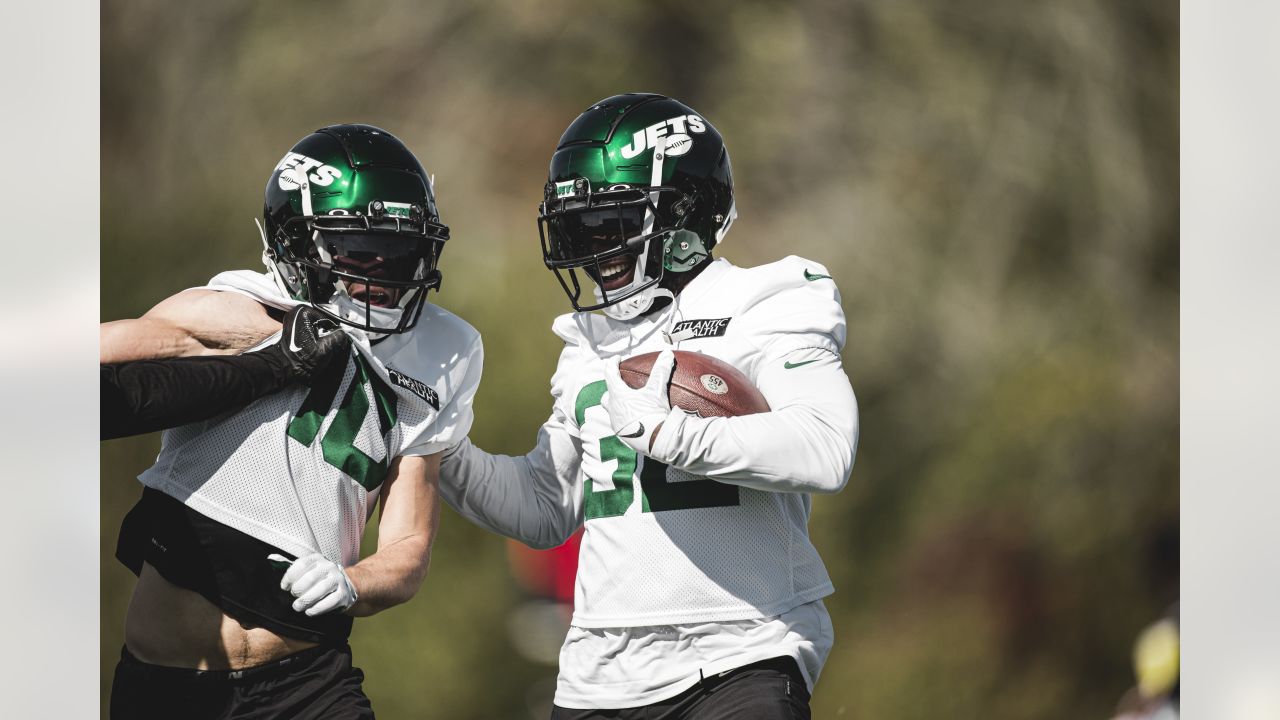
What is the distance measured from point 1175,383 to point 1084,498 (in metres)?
0.47

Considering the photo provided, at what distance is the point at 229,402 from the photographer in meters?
2.48

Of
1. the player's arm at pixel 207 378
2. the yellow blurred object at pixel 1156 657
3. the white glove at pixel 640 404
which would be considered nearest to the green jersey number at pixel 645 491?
the white glove at pixel 640 404

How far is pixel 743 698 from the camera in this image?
8.01 feet

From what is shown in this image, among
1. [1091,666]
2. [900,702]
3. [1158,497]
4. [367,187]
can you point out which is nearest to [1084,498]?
[1158,497]

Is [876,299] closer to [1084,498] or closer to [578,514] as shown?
[1084,498]

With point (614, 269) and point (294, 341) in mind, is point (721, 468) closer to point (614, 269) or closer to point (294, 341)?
point (614, 269)

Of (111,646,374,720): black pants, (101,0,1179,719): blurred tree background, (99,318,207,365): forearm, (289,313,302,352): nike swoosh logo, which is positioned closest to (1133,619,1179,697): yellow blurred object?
(101,0,1179,719): blurred tree background

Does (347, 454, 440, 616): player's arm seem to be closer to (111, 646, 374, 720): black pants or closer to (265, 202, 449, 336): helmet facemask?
(111, 646, 374, 720): black pants

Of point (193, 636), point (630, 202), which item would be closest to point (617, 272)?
point (630, 202)

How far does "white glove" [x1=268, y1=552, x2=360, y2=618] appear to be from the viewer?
7.91 feet

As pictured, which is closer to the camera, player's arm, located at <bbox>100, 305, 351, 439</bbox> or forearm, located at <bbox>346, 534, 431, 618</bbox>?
player's arm, located at <bbox>100, 305, 351, 439</bbox>

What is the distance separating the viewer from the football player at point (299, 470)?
8.29 ft

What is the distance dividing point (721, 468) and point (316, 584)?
30.7 inches

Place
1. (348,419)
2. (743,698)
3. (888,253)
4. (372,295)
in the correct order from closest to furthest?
1. (743,698)
2. (348,419)
3. (372,295)
4. (888,253)
